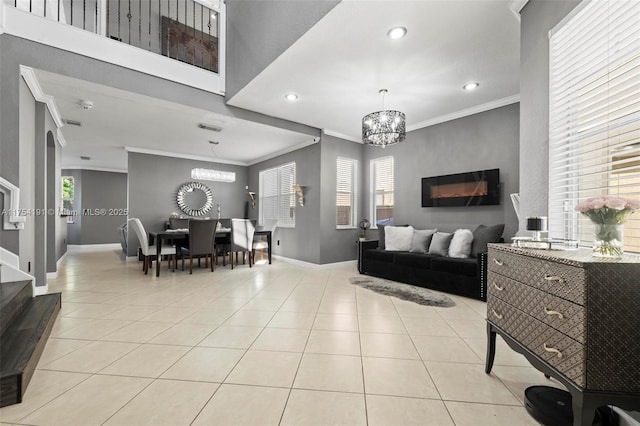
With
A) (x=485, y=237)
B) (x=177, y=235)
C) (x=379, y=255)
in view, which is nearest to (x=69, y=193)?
(x=177, y=235)

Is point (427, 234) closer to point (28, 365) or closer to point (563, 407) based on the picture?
point (563, 407)

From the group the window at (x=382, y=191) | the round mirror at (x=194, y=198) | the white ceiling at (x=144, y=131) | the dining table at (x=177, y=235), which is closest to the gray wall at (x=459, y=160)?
the window at (x=382, y=191)

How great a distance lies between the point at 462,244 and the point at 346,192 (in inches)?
103

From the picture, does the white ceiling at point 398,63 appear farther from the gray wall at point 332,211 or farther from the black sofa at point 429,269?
the black sofa at point 429,269

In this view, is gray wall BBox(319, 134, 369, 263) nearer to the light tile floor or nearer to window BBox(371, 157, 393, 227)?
window BBox(371, 157, 393, 227)

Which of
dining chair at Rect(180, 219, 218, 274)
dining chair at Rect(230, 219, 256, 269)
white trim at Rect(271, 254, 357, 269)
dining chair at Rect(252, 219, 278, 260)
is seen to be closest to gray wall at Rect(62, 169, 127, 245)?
dining chair at Rect(252, 219, 278, 260)

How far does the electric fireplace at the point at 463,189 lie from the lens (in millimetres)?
4121

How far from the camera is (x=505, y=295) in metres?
1.66

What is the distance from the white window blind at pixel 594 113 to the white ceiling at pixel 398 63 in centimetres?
87

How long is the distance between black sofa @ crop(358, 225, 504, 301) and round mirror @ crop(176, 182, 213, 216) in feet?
15.4

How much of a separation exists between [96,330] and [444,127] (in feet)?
17.5

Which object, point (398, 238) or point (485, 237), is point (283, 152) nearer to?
point (398, 238)

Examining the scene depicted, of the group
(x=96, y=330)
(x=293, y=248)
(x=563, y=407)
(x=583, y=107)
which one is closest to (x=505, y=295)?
(x=563, y=407)

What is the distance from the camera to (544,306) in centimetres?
132
